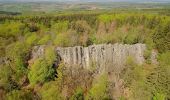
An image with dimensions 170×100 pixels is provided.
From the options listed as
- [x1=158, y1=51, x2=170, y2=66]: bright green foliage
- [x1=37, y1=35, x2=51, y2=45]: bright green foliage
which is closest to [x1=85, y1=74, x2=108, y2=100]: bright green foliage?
[x1=158, y1=51, x2=170, y2=66]: bright green foliage

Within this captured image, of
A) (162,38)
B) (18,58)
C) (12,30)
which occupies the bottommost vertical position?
(18,58)

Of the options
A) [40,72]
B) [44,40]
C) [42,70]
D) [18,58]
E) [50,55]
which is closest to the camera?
[40,72]

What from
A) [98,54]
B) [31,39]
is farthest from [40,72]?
[31,39]

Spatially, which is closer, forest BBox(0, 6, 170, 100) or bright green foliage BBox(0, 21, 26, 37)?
forest BBox(0, 6, 170, 100)

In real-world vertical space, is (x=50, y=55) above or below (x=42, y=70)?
above

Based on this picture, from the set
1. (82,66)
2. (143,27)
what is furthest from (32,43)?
(143,27)

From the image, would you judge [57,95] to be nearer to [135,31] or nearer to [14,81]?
[14,81]

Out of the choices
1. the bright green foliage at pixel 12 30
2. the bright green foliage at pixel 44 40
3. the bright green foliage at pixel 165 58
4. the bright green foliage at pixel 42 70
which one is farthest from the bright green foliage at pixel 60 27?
the bright green foliage at pixel 165 58

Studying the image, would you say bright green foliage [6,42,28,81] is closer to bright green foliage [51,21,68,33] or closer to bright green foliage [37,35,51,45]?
bright green foliage [37,35,51,45]

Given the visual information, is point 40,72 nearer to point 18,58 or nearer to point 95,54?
point 18,58
